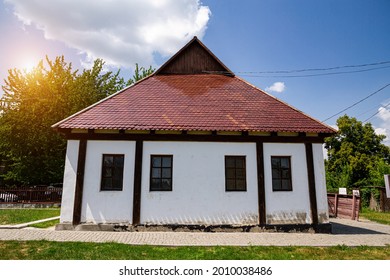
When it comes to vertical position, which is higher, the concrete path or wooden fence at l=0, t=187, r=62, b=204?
wooden fence at l=0, t=187, r=62, b=204

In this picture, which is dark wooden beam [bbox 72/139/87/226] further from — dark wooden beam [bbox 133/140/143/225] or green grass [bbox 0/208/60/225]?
green grass [bbox 0/208/60/225]

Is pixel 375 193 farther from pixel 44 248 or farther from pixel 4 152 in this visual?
pixel 4 152

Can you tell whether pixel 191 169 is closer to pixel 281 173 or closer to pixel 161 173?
pixel 161 173

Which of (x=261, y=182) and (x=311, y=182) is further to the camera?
(x=311, y=182)

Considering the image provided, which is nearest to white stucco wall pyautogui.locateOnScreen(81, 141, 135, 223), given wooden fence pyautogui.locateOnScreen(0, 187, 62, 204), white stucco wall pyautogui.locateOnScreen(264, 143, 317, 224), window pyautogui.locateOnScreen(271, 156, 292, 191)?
white stucco wall pyautogui.locateOnScreen(264, 143, 317, 224)

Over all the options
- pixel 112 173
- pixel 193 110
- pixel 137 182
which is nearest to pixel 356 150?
pixel 193 110

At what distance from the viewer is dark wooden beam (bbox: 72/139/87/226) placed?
27.2 feet

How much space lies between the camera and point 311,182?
8.92 metres

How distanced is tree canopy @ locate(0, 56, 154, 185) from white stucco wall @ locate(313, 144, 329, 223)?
18.9 metres

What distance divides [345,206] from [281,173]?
271 inches

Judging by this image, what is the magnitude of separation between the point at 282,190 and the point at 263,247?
304 centimetres

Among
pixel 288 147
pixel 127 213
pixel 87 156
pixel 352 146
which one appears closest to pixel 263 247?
pixel 288 147

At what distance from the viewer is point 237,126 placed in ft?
29.3

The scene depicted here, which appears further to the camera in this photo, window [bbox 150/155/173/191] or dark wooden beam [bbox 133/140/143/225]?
window [bbox 150/155/173/191]
